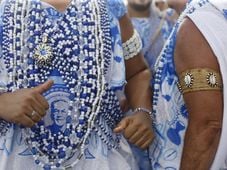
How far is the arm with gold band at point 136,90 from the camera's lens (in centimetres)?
189

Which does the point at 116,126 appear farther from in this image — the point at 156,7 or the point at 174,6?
the point at 156,7

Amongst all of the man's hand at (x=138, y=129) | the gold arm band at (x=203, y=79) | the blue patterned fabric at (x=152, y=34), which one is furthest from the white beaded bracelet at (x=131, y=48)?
the blue patterned fabric at (x=152, y=34)

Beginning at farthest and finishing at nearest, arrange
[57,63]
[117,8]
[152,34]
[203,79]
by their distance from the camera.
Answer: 1. [152,34]
2. [117,8]
3. [57,63]
4. [203,79]

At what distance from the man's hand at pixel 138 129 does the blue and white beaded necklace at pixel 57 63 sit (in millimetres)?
109

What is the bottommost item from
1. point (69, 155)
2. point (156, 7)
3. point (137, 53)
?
point (69, 155)

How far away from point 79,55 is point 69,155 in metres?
0.34

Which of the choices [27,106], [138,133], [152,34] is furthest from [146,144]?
[152,34]

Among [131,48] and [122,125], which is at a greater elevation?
[131,48]

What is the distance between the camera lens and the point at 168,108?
192cm

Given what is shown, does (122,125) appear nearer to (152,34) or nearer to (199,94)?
(199,94)

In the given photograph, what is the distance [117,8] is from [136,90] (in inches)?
12.3

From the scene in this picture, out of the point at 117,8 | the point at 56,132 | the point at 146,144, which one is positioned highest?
the point at 117,8

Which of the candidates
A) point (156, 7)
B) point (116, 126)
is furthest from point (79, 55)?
point (156, 7)

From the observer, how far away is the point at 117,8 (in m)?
1.96
